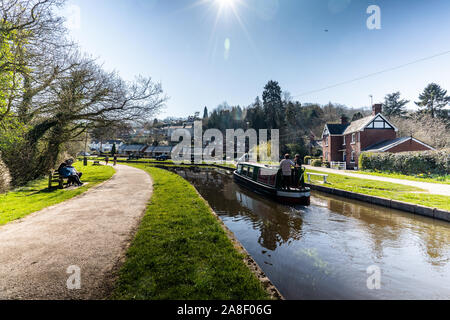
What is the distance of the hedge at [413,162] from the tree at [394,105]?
126 ft

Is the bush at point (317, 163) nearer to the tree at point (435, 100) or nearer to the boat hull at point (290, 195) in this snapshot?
the boat hull at point (290, 195)

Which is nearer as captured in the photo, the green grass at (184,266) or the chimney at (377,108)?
the green grass at (184,266)

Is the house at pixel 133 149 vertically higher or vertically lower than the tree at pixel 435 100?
lower

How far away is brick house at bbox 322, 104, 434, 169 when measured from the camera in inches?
846

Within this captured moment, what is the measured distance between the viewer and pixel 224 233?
16.8 feet

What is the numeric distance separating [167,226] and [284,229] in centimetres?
390

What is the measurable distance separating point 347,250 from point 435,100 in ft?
172

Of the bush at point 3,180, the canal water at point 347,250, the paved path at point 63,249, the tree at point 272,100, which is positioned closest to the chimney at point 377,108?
the canal water at point 347,250

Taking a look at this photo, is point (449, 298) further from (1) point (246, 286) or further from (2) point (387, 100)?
(2) point (387, 100)

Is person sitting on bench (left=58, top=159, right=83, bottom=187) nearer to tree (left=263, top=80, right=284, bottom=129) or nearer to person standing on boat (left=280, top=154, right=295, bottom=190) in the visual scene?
person standing on boat (left=280, top=154, right=295, bottom=190)

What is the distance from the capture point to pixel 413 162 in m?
15.9

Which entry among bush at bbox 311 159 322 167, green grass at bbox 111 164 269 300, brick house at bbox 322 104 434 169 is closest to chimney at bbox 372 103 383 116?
brick house at bbox 322 104 434 169

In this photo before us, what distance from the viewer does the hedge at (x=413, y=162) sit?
14203 mm
